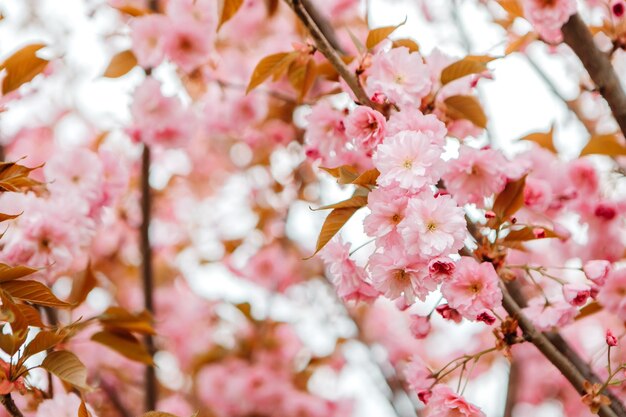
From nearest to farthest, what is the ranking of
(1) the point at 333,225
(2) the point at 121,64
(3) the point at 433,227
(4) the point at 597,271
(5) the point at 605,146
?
(3) the point at 433,227 < (1) the point at 333,225 < (4) the point at 597,271 < (5) the point at 605,146 < (2) the point at 121,64

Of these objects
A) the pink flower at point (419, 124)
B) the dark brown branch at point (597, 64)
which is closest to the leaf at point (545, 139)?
the dark brown branch at point (597, 64)

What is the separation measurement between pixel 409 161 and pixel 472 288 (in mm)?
253

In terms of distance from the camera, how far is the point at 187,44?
2180mm

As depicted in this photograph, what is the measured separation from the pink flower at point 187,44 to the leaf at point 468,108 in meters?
0.93

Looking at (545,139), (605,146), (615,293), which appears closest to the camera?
(615,293)

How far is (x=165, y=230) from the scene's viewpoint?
3865mm

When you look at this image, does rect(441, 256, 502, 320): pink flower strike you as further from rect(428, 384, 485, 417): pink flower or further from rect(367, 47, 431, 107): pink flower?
rect(367, 47, 431, 107): pink flower

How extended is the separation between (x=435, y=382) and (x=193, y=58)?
1.32 m

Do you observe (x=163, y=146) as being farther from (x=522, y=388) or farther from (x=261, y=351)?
(x=522, y=388)

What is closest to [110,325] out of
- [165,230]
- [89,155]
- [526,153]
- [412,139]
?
[89,155]

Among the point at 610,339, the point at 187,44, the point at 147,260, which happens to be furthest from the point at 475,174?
the point at 147,260

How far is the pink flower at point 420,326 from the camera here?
1442 millimetres

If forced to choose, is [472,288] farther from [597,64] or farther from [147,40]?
[147,40]

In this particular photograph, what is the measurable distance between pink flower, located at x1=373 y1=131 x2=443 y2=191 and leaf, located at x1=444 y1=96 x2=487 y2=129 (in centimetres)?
39
